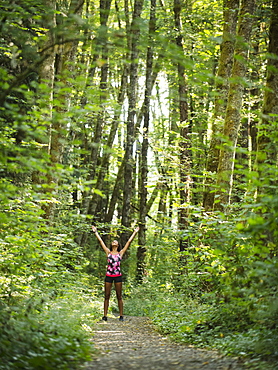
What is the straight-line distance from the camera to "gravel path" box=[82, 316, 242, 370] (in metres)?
4.99

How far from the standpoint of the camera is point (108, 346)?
22.0 feet

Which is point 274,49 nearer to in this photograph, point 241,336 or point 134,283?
point 241,336

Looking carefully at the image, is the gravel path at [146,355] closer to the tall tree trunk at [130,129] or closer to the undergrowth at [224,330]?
the undergrowth at [224,330]

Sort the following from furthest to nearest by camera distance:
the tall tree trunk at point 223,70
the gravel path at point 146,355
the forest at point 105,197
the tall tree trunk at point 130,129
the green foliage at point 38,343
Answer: the tall tree trunk at point 130,129 → the tall tree trunk at point 223,70 → the gravel path at point 146,355 → the forest at point 105,197 → the green foliage at point 38,343

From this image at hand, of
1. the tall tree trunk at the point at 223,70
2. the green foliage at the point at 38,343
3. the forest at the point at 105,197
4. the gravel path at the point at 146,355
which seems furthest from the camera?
the tall tree trunk at the point at 223,70

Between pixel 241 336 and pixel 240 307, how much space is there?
16.8 inches

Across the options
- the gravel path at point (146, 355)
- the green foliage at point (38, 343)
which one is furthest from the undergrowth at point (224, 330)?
the green foliage at point (38, 343)

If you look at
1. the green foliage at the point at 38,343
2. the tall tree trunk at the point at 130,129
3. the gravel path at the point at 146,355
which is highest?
the tall tree trunk at the point at 130,129

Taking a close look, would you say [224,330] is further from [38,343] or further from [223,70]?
[223,70]

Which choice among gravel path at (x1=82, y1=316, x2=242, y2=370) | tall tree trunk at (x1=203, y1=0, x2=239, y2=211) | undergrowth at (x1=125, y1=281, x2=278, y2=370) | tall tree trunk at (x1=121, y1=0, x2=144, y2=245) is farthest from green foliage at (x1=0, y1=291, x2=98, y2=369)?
tall tree trunk at (x1=121, y1=0, x2=144, y2=245)

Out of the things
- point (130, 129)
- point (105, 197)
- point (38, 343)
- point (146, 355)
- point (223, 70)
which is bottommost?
point (146, 355)

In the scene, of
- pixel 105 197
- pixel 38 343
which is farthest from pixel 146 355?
pixel 105 197

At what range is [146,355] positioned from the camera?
5.96m

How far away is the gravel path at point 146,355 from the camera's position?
499cm
